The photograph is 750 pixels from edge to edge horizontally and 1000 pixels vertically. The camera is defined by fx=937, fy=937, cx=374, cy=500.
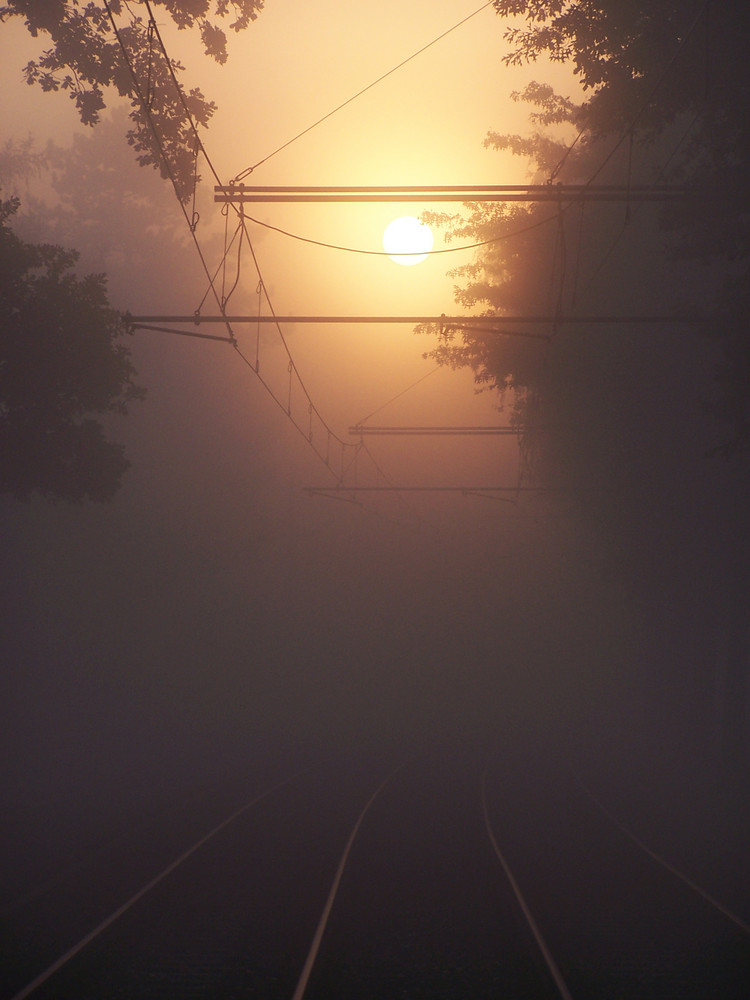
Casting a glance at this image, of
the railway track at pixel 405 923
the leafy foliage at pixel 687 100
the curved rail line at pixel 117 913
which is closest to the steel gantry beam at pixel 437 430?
the leafy foliage at pixel 687 100

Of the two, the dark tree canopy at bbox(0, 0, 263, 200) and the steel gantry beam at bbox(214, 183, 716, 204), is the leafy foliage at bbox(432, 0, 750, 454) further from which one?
the dark tree canopy at bbox(0, 0, 263, 200)

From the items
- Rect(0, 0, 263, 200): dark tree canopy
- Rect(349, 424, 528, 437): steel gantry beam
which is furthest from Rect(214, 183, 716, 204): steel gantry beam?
Rect(349, 424, 528, 437): steel gantry beam

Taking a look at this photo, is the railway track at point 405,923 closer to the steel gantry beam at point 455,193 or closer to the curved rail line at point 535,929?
the curved rail line at point 535,929

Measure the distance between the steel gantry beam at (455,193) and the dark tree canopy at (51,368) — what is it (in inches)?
282

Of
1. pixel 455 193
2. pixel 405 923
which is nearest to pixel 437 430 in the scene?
pixel 455 193

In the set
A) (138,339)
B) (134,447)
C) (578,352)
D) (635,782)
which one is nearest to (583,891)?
(635,782)

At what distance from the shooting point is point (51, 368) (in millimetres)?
19453

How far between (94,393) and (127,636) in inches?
760

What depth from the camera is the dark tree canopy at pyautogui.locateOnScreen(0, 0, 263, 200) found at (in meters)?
18.5

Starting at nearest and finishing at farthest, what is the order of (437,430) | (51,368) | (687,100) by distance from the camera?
(687,100)
(51,368)
(437,430)

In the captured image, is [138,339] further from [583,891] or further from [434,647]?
[583,891]

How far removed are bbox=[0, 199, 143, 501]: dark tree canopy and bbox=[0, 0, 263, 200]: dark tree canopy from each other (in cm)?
281

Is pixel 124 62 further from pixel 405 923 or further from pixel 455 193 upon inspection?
pixel 405 923

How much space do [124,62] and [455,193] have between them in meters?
9.13
